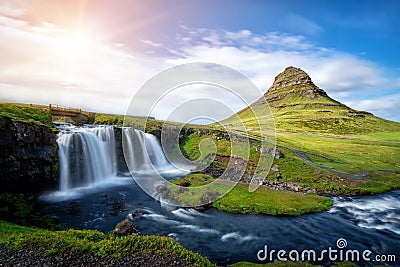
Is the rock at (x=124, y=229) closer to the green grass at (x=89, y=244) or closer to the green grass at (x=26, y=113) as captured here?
the green grass at (x=89, y=244)

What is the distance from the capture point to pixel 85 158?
3678cm

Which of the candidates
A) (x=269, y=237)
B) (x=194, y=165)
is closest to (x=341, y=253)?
(x=269, y=237)

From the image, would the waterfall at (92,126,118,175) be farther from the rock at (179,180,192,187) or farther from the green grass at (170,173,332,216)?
the green grass at (170,173,332,216)

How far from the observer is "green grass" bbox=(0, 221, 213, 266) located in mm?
15086

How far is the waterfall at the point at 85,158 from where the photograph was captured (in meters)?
33.6

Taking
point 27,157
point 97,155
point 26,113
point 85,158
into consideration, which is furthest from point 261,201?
point 26,113

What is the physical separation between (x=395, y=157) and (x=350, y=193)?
43.4m

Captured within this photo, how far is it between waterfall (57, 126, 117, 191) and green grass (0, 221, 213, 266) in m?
16.8

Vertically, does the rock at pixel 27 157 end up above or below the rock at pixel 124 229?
above

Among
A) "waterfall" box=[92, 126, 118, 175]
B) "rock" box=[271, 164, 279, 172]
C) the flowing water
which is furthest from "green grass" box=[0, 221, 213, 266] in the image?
"rock" box=[271, 164, 279, 172]

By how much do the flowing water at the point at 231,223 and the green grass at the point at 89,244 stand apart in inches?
112

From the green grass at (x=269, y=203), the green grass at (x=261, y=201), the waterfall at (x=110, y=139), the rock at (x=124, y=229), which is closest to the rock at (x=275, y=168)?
the green grass at (x=261, y=201)

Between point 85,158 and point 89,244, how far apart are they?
2379cm

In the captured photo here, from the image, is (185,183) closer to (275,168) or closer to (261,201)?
(261,201)
